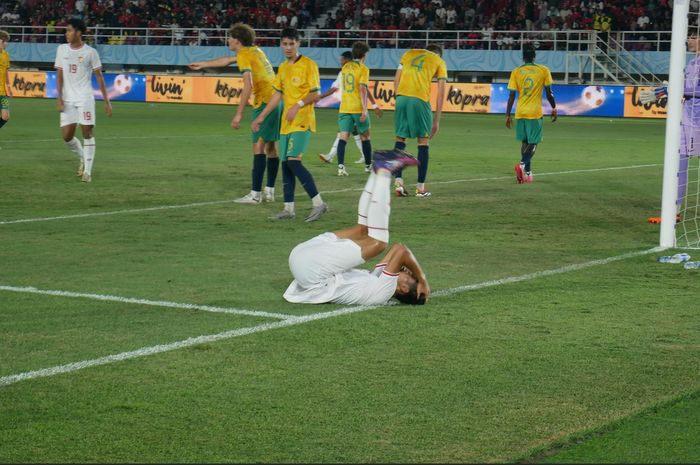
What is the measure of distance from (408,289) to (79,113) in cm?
949

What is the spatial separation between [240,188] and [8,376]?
9786mm

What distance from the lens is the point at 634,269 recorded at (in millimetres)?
9406

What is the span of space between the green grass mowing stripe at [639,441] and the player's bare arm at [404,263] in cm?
253

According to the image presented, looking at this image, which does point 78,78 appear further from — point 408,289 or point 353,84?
point 408,289

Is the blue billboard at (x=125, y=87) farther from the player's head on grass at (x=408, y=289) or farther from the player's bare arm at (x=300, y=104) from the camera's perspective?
the player's head on grass at (x=408, y=289)

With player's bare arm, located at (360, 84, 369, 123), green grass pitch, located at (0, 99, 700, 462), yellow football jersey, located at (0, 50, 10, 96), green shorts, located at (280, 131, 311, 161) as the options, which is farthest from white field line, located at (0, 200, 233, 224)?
yellow football jersey, located at (0, 50, 10, 96)

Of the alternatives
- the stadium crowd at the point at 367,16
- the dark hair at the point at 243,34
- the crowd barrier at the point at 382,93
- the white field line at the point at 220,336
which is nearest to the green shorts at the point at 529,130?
the dark hair at the point at 243,34

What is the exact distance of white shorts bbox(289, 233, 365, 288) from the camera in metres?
7.66

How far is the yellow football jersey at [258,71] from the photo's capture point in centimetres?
1337

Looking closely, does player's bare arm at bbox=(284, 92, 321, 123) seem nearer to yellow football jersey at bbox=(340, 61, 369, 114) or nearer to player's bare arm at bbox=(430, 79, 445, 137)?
player's bare arm at bbox=(430, 79, 445, 137)

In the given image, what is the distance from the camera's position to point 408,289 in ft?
25.3

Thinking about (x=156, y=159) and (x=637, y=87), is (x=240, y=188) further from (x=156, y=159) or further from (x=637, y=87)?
(x=637, y=87)

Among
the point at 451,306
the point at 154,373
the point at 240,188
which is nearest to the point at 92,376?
the point at 154,373

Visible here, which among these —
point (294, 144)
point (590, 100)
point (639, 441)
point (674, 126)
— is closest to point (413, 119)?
point (294, 144)
